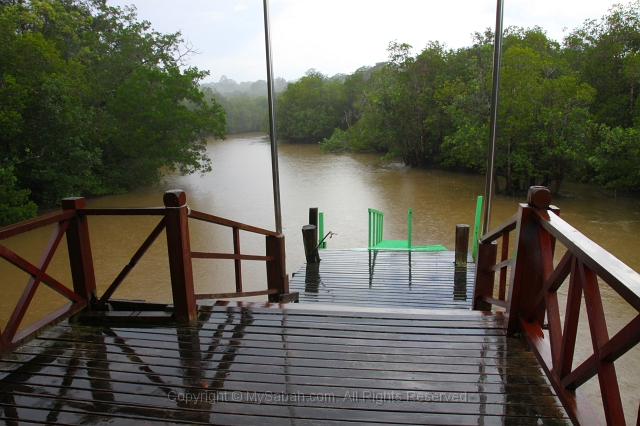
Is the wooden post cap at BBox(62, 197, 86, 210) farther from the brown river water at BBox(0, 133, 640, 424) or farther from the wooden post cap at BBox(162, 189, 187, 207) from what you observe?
the brown river water at BBox(0, 133, 640, 424)

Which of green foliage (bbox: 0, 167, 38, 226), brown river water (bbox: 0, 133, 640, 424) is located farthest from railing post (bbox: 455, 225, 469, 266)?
green foliage (bbox: 0, 167, 38, 226)

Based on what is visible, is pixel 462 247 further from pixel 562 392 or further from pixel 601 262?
pixel 601 262

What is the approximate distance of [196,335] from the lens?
254 centimetres

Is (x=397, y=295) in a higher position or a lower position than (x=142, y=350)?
lower

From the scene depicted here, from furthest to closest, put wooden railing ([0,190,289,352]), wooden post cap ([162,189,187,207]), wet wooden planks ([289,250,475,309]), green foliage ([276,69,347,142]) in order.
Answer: green foliage ([276,69,347,142])
wet wooden planks ([289,250,475,309])
wooden post cap ([162,189,187,207])
wooden railing ([0,190,289,352])

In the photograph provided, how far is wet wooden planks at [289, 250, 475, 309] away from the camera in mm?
4629

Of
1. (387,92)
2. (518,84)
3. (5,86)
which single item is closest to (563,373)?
(518,84)

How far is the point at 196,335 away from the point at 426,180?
16.8 m

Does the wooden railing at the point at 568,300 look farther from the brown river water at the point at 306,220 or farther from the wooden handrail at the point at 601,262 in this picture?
the brown river water at the point at 306,220

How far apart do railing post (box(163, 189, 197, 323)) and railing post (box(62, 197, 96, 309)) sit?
535 millimetres

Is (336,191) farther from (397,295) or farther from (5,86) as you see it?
(397,295)

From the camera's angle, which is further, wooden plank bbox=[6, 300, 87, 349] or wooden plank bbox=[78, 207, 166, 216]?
wooden plank bbox=[78, 207, 166, 216]

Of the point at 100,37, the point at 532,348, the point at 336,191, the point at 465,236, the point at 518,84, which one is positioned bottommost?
the point at 336,191

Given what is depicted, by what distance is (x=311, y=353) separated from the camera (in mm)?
2301
